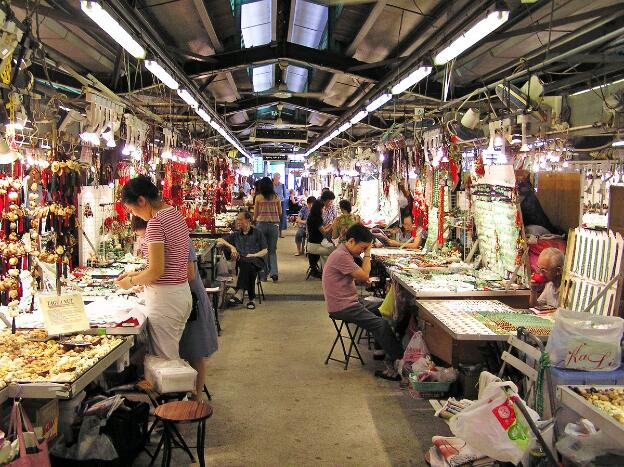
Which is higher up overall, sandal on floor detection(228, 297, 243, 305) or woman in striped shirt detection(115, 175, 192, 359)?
woman in striped shirt detection(115, 175, 192, 359)

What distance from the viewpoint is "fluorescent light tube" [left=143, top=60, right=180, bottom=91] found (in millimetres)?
5661

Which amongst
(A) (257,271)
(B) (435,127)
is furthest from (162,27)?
(A) (257,271)

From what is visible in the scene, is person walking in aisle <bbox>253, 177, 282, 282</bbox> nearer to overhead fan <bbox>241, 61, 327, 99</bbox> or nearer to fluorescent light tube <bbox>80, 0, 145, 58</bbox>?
overhead fan <bbox>241, 61, 327, 99</bbox>

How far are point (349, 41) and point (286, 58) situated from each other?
850mm

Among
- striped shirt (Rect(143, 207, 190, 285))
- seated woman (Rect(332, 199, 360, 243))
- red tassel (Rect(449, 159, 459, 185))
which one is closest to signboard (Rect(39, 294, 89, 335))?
striped shirt (Rect(143, 207, 190, 285))

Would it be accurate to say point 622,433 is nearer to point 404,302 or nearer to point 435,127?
point 404,302

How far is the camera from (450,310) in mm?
5961

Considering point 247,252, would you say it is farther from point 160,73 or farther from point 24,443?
point 24,443

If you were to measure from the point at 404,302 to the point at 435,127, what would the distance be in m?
2.56

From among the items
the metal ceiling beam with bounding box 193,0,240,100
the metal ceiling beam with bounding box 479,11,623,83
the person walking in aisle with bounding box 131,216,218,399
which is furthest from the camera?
the metal ceiling beam with bounding box 193,0,240,100

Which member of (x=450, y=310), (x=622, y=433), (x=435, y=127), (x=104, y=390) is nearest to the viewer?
(x=622, y=433)

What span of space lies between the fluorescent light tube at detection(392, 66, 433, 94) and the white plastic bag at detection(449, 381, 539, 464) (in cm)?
344

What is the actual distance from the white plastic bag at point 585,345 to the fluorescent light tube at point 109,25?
354cm

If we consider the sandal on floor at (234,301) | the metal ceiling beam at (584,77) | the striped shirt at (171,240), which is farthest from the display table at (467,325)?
the sandal on floor at (234,301)
